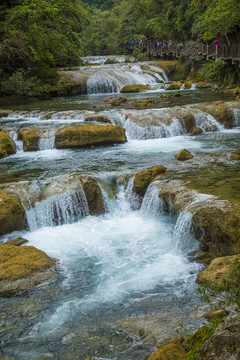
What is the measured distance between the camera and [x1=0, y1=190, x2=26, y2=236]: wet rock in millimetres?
7273

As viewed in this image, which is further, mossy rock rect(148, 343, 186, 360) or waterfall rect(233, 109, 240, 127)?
waterfall rect(233, 109, 240, 127)

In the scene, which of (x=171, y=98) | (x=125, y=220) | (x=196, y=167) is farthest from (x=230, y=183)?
(x=171, y=98)

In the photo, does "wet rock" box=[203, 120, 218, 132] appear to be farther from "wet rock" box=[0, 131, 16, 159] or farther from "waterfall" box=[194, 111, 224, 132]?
"wet rock" box=[0, 131, 16, 159]

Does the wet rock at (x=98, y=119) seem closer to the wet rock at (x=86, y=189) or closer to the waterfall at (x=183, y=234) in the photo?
the wet rock at (x=86, y=189)

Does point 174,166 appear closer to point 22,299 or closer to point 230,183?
point 230,183

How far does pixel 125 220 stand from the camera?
8031 mm

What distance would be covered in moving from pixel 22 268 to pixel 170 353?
311cm

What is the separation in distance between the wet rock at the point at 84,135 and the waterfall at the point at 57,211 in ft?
14.5

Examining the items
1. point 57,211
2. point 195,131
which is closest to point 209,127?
point 195,131

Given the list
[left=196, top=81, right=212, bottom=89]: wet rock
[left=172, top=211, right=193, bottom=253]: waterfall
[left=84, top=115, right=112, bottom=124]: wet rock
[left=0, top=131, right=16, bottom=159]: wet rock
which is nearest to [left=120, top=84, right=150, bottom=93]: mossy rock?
[left=196, top=81, right=212, bottom=89]: wet rock

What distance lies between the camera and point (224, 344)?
271 centimetres

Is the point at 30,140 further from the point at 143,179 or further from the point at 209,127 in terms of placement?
the point at 209,127

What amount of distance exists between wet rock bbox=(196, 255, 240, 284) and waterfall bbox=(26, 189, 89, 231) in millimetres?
3717

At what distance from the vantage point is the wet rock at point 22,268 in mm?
5414
